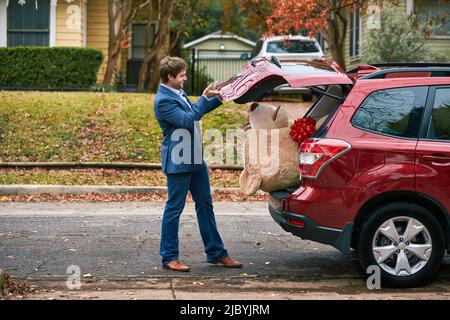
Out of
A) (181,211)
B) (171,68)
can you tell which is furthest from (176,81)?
(181,211)

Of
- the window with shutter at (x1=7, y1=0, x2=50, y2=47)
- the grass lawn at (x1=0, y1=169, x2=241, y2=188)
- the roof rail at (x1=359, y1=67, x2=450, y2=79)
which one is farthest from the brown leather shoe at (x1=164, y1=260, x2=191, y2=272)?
the window with shutter at (x1=7, y1=0, x2=50, y2=47)

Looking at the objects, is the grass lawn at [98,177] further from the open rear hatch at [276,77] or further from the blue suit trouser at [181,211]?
the open rear hatch at [276,77]

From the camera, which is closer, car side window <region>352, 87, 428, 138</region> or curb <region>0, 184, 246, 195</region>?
car side window <region>352, 87, 428, 138</region>

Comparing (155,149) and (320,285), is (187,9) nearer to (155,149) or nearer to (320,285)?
(155,149)

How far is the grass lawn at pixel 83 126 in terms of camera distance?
16.5 metres

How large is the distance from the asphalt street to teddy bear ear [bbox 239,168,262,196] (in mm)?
799

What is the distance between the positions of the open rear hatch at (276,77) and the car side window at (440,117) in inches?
31.0

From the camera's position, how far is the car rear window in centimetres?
2475

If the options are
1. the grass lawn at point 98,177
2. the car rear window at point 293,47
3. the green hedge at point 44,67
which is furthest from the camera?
the car rear window at point 293,47

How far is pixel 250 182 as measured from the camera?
289 inches

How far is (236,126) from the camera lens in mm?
18375

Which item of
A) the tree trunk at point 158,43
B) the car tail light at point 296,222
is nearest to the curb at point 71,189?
the car tail light at point 296,222

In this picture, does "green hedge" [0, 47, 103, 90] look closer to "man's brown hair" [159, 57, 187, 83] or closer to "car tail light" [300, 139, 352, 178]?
"man's brown hair" [159, 57, 187, 83]
